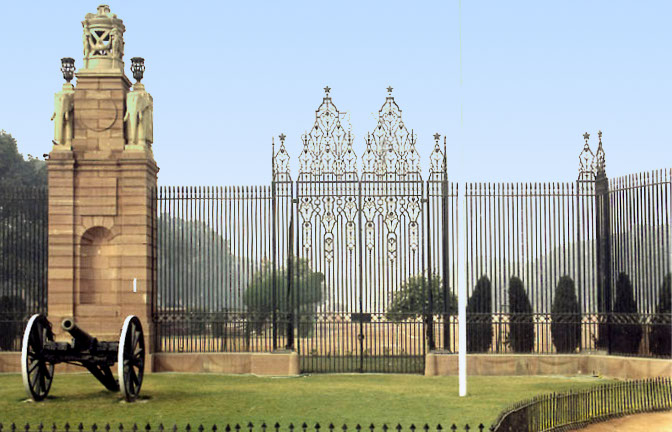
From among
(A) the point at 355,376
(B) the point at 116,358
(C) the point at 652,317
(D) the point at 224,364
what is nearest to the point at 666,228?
(C) the point at 652,317

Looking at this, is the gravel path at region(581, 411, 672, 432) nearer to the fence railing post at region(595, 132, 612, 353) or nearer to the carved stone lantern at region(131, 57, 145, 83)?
the fence railing post at region(595, 132, 612, 353)

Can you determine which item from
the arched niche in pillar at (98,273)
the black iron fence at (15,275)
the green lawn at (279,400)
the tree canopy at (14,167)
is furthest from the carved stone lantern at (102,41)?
the tree canopy at (14,167)

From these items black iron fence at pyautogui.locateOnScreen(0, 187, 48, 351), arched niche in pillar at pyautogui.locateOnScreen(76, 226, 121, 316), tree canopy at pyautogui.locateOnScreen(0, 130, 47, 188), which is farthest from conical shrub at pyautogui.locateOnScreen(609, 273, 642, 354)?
tree canopy at pyautogui.locateOnScreen(0, 130, 47, 188)

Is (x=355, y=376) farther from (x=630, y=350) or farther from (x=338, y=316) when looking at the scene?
(x=630, y=350)

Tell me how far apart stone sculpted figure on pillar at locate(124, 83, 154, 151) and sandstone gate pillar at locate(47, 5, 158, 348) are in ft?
0.08

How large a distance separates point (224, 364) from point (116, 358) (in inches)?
218

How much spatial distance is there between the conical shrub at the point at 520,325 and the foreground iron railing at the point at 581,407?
3.66 m

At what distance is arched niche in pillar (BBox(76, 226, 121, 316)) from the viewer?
2034 centimetres

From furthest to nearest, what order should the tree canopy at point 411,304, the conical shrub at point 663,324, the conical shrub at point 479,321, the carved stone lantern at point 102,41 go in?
the carved stone lantern at point 102,41 → the conical shrub at point 479,321 → the tree canopy at point 411,304 → the conical shrub at point 663,324

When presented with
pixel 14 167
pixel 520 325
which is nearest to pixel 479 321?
pixel 520 325

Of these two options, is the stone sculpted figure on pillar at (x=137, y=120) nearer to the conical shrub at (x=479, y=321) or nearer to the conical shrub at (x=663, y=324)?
the conical shrub at (x=479, y=321)

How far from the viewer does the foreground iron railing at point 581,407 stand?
11586mm

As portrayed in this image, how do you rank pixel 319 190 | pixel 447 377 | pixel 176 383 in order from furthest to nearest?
pixel 319 190 → pixel 447 377 → pixel 176 383

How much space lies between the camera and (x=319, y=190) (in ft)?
68.3
